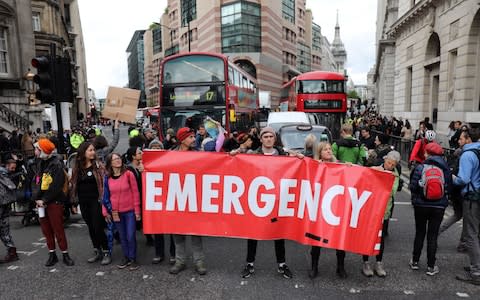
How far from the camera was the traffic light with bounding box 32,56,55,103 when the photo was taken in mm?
6309

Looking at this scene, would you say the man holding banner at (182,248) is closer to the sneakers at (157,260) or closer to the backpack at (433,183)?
the sneakers at (157,260)

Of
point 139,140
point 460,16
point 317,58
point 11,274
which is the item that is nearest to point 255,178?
point 139,140

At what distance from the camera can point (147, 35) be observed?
361 ft

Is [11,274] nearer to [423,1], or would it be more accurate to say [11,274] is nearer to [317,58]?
[423,1]

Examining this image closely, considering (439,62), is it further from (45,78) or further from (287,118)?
(45,78)

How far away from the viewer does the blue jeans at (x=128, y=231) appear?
4.82 meters

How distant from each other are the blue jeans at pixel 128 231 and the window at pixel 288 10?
6885 centimetres

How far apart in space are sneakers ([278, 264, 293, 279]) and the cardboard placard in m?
4.15

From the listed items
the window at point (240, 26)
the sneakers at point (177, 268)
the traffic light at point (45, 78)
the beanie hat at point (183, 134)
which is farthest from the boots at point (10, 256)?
the window at point (240, 26)

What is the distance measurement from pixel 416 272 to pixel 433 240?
494 millimetres

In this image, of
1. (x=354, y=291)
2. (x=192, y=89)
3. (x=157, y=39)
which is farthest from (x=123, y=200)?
(x=157, y=39)

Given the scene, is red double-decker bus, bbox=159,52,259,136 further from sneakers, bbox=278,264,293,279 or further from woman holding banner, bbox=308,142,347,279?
sneakers, bbox=278,264,293,279

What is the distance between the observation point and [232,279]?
14.9ft

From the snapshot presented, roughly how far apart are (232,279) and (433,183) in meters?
2.72
